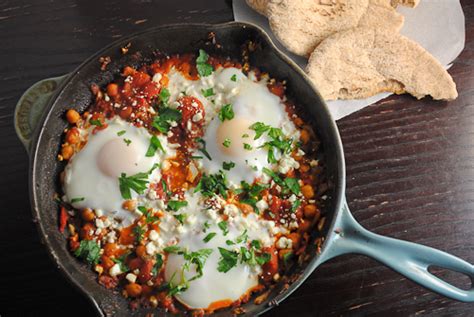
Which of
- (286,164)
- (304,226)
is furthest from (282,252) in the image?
(286,164)

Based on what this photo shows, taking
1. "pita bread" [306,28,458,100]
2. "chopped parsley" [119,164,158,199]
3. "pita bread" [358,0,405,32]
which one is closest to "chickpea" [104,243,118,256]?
"chopped parsley" [119,164,158,199]

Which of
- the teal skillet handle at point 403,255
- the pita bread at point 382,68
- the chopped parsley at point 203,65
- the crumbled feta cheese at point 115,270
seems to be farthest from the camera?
the pita bread at point 382,68

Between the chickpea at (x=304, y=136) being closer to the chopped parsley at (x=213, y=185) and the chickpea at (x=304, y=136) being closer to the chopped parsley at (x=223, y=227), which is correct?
the chopped parsley at (x=213, y=185)

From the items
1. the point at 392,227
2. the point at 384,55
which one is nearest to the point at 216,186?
the point at 392,227

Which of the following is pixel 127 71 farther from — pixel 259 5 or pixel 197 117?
pixel 259 5

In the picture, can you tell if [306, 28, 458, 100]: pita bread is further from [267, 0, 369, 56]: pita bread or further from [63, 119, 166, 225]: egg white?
[63, 119, 166, 225]: egg white

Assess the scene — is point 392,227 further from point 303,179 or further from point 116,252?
point 116,252

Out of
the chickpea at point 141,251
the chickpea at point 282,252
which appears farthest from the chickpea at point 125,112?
the chickpea at point 282,252
